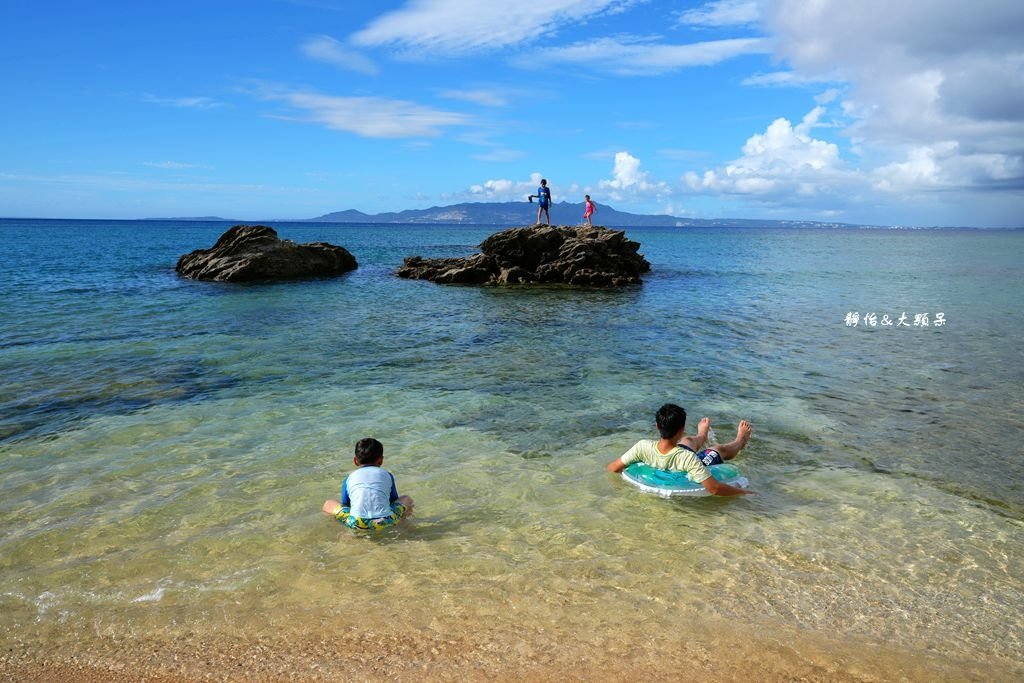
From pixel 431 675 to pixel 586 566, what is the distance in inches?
89.7

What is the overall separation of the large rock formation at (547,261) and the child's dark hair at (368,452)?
29719 millimetres

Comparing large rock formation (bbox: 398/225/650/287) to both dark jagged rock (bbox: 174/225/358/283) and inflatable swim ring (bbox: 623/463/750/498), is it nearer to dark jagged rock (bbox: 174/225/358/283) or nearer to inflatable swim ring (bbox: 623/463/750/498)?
dark jagged rock (bbox: 174/225/358/283)

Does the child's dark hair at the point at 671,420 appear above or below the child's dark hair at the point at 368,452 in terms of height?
above

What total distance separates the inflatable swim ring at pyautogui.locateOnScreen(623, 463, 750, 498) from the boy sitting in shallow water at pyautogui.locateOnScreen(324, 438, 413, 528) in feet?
10.6

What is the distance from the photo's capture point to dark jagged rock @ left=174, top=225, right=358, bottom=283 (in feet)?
122

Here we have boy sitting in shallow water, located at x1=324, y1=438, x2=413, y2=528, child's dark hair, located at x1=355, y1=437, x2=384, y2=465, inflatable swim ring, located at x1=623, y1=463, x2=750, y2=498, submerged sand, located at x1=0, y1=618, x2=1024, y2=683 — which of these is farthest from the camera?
inflatable swim ring, located at x1=623, y1=463, x2=750, y2=498

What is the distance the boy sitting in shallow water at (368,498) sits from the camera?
7.40m

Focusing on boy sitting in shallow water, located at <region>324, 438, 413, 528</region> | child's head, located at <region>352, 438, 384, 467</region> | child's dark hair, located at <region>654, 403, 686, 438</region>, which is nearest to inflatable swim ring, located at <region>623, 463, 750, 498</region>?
child's dark hair, located at <region>654, 403, 686, 438</region>

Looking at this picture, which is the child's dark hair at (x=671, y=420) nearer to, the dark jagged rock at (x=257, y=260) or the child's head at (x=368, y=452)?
the child's head at (x=368, y=452)

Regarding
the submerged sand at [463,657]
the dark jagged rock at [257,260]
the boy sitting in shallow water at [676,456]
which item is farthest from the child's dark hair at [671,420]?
the dark jagged rock at [257,260]

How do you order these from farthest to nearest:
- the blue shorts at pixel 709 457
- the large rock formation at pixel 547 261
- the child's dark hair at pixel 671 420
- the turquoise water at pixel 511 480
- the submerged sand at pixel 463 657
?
the large rock formation at pixel 547 261, the blue shorts at pixel 709 457, the child's dark hair at pixel 671 420, the turquoise water at pixel 511 480, the submerged sand at pixel 463 657

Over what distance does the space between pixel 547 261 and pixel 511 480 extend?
30203mm

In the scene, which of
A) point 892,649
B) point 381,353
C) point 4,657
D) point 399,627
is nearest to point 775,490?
point 892,649

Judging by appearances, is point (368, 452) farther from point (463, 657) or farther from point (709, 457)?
point (709, 457)
